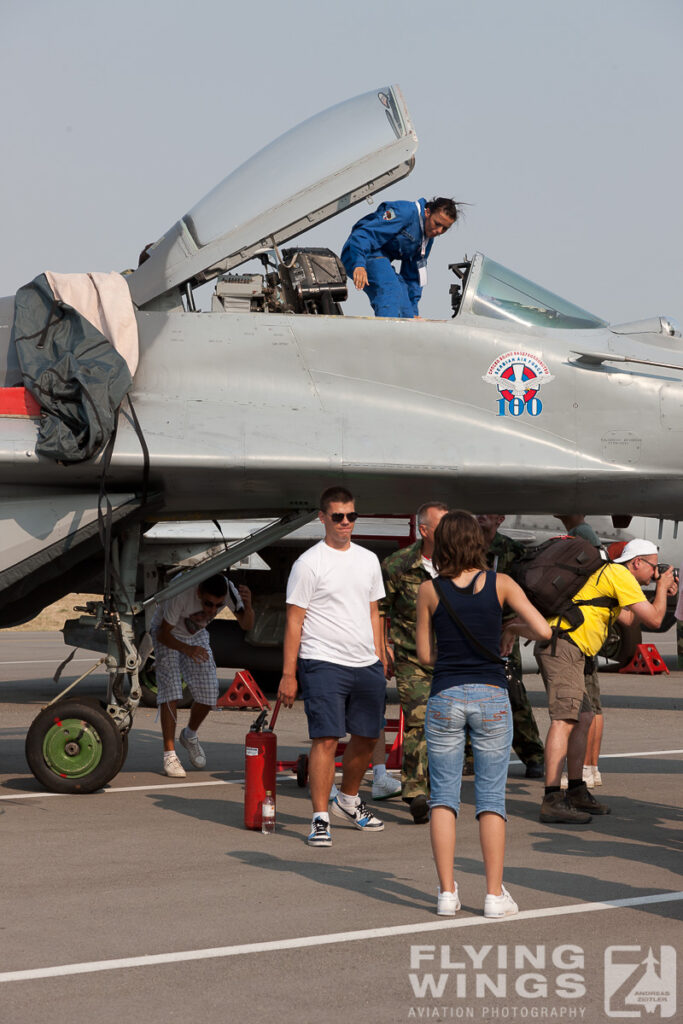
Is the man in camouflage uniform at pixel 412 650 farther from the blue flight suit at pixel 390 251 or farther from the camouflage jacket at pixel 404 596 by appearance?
the blue flight suit at pixel 390 251

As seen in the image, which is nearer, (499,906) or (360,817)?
(499,906)

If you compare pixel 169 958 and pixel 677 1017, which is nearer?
pixel 677 1017

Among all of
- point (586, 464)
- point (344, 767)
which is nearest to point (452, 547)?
point (344, 767)

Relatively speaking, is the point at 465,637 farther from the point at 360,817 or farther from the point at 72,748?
the point at 72,748

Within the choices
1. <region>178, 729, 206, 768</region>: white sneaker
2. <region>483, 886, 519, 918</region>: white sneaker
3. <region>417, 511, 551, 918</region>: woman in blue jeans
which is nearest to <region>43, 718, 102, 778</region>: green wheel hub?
<region>178, 729, 206, 768</region>: white sneaker

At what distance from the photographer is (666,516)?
8.43 metres

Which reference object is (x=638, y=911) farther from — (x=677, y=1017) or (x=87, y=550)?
(x=87, y=550)

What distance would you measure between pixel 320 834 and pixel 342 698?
727 mm

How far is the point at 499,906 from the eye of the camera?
187 inches

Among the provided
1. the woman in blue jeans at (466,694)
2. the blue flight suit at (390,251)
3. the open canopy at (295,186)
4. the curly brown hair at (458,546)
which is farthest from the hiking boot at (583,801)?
the open canopy at (295,186)

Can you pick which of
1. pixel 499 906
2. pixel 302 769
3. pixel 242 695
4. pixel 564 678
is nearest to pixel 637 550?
pixel 564 678

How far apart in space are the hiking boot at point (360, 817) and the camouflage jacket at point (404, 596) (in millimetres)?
975

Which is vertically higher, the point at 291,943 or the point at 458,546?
the point at 458,546

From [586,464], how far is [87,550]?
3.44 meters
